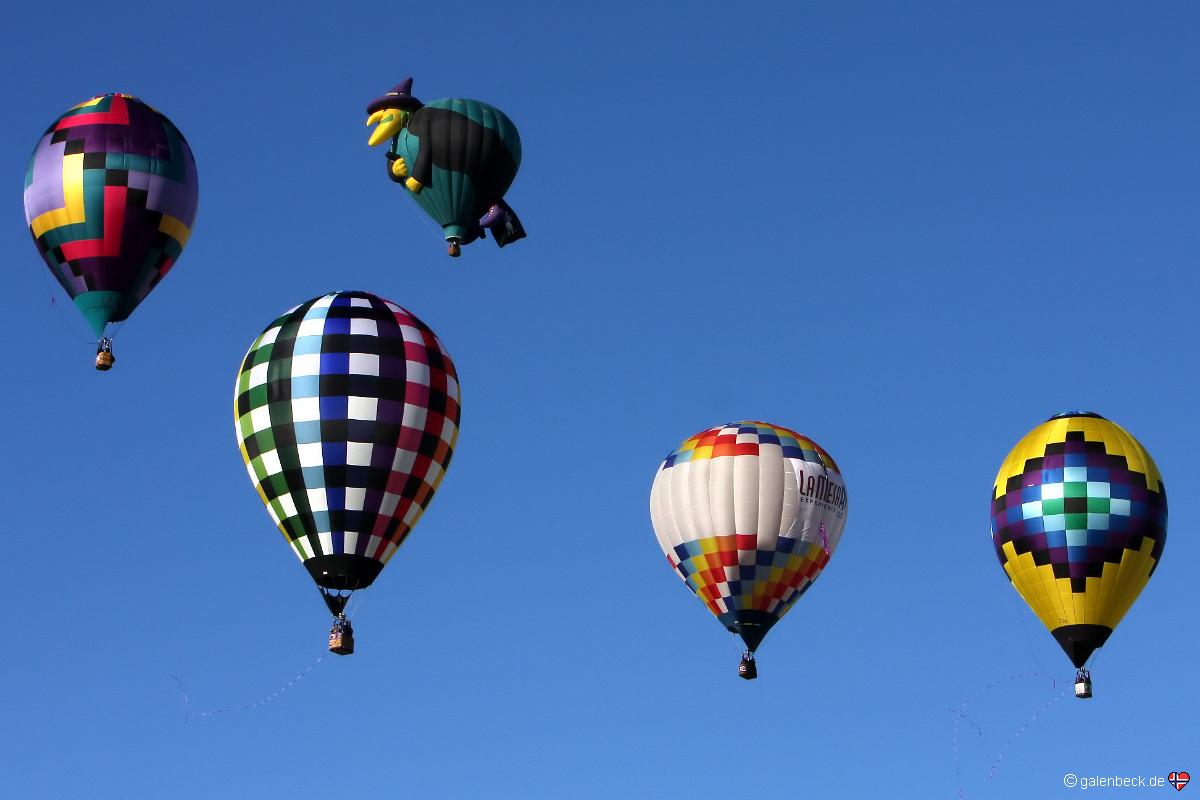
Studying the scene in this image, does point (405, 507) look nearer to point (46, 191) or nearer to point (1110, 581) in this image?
point (46, 191)

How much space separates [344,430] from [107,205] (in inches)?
199

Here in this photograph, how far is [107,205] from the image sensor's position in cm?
4144

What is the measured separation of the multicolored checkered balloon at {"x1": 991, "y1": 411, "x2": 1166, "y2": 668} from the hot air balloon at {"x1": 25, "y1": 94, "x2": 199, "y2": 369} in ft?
44.7

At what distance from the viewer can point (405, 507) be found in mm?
40125

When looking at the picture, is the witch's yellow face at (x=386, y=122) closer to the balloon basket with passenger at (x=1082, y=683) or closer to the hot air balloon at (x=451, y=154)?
the hot air balloon at (x=451, y=154)

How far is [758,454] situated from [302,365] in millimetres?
8155

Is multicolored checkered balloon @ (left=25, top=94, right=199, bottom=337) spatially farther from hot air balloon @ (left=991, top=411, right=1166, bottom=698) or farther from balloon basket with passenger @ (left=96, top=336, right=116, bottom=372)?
hot air balloon @ (left=991, top=411, right=1166, bottom=698)

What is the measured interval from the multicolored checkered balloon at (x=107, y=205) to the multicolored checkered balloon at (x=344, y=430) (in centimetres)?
220

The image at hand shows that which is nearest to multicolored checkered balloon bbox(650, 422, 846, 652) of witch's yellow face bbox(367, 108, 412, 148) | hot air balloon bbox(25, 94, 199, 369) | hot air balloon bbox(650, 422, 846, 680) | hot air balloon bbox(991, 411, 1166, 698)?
hot air balloon bbox(650, 422, 846, 680)

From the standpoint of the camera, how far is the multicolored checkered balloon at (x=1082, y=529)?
44219 mm

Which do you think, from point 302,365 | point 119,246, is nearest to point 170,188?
point 119,246

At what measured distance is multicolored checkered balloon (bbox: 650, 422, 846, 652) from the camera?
44.3 metres

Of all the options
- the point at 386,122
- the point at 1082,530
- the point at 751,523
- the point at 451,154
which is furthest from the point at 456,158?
the point at 1082,530

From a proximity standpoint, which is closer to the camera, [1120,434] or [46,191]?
[46,191]
